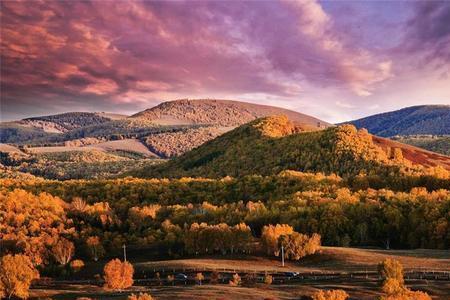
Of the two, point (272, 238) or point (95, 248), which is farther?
point (95, 248)

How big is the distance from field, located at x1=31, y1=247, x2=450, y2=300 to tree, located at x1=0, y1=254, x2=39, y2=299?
7.20 ft

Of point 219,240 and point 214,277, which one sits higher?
point 219,240

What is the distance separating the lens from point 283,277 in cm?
7206

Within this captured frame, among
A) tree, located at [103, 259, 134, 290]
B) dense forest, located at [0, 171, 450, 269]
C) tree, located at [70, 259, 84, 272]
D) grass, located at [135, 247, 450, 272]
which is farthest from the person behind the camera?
dense forest, located at [0, 171, 450, 269]

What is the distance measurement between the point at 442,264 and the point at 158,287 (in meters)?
41.8

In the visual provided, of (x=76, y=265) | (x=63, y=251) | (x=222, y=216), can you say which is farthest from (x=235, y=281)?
(x=63, y=251)

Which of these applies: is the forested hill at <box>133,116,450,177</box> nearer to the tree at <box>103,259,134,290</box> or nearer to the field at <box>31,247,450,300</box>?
the field at <box>31,247,450,300</box>

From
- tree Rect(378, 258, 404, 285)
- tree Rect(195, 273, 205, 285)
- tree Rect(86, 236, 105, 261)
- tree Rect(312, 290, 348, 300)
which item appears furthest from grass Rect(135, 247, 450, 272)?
tree Rect(86, 236, 105, 261)

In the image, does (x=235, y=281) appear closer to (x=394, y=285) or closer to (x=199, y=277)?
(x=199, y=277)

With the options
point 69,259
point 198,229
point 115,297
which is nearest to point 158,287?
point 115,297

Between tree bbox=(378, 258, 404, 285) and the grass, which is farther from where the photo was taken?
the grass

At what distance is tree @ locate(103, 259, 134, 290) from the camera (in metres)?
71.9

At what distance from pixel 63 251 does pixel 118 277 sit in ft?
106

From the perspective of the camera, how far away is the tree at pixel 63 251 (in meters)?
99.0
